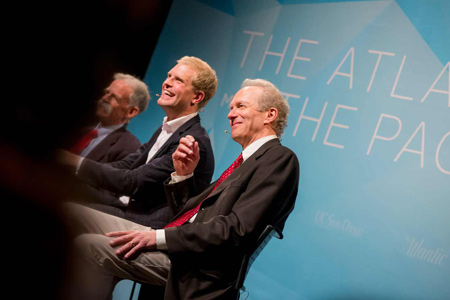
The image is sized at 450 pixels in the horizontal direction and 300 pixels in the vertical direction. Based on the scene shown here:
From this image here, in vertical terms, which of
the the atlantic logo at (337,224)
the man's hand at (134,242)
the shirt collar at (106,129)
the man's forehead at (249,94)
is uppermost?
the man's forehead at (249,94)

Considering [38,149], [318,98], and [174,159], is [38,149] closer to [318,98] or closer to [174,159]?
[174,159]

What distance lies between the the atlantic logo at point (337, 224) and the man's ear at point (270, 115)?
125 centimetres

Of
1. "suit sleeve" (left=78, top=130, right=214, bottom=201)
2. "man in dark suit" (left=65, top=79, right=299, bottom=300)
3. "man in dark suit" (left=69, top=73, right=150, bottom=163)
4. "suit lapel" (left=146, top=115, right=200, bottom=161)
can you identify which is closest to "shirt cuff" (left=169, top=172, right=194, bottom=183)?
"man in dark suit" (left=65, top=79, right=299, bottom=300)

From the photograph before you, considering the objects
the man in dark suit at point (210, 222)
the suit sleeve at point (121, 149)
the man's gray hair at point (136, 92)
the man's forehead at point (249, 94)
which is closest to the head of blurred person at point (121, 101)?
the man's gray hair at point (136, 92)

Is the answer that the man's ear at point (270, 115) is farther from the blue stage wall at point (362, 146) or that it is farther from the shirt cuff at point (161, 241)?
the blue stage wall at point (362, 146)

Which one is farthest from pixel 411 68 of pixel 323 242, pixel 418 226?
pixel 323 242

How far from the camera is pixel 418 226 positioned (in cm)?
289

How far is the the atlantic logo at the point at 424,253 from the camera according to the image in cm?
279

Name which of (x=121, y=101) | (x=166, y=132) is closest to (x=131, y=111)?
(x=121, y=101)

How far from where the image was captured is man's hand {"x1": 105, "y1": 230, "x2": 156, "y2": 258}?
6.08ft

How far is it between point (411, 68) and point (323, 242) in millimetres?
1383

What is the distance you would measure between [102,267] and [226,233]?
67cm

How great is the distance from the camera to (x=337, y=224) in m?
3.16

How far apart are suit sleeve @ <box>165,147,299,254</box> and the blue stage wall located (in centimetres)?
133
